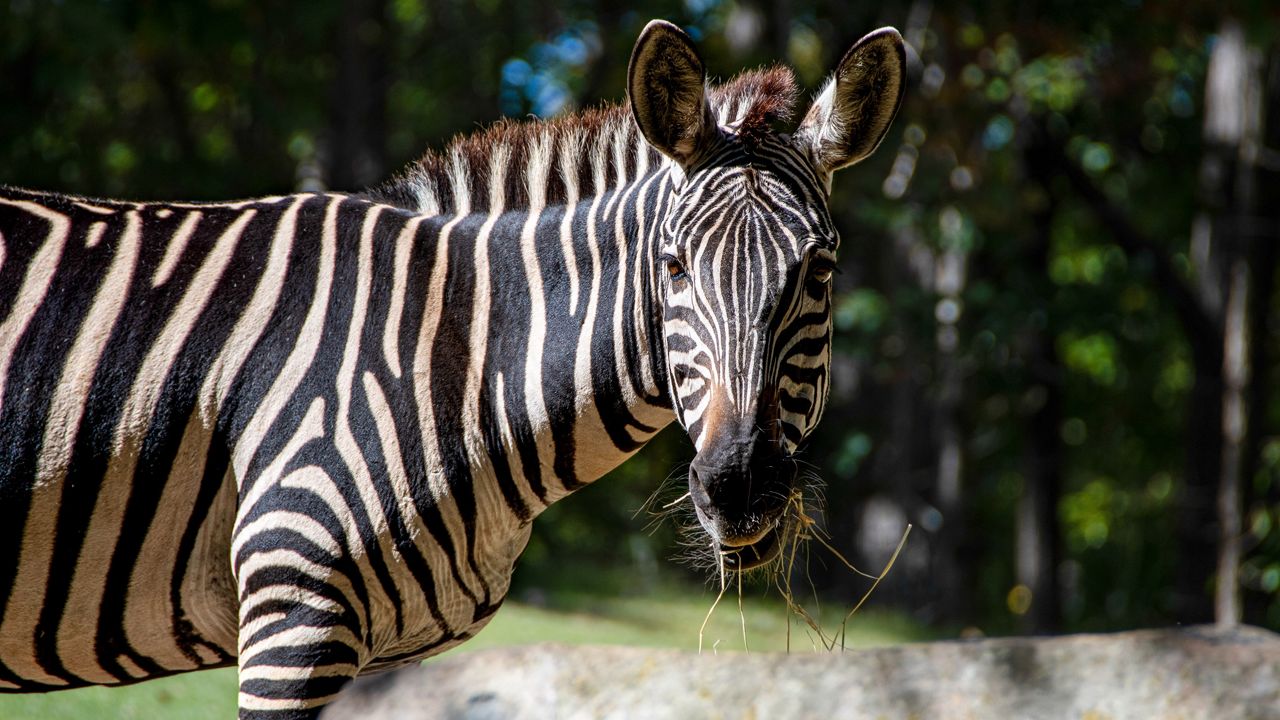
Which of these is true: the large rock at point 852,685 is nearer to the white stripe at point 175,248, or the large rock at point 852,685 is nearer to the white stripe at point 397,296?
the white stripe at point 397,296

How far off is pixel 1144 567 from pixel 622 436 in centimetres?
1869

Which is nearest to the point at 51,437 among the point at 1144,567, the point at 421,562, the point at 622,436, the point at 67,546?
the point at 67,546

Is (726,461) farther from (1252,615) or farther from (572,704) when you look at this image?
(1252,615)

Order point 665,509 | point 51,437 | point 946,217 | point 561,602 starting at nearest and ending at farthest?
point 51,437 < point 665,509 < point 561,602 < point 946,217

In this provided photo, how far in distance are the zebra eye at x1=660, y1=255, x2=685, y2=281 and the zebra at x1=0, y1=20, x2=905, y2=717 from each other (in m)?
0.02

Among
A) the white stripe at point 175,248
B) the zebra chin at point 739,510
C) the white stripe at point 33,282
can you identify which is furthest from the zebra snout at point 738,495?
the white stripe at point 33,282

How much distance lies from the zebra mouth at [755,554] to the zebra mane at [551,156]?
3.89 feet

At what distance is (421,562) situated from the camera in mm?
3211

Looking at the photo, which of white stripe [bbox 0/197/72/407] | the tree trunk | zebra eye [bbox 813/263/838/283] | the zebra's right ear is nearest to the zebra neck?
the zebra's right ear

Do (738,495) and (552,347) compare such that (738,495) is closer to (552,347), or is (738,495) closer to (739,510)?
(739,510)

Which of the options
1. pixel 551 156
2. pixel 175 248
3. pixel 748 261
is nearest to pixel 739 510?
pixel 748 261

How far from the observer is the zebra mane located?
3.59 meters

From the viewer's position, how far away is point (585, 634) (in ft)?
28.2

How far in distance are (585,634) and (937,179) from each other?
5.59 m
